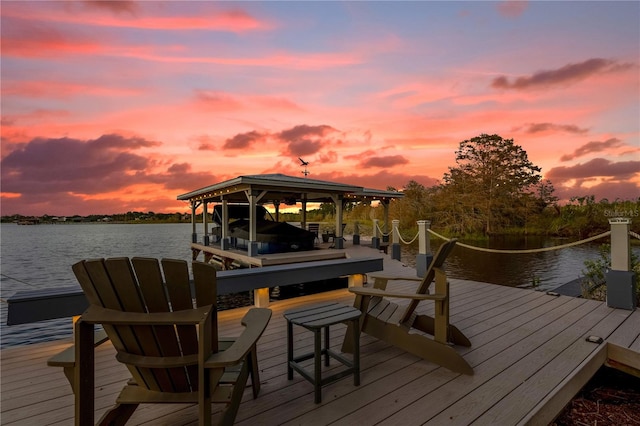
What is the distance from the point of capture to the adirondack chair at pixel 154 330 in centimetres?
140

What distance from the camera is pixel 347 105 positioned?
10320 mm

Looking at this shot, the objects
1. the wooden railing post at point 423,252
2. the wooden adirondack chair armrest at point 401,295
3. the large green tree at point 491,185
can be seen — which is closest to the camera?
the wooden adirondack chair armrest at point 401,295

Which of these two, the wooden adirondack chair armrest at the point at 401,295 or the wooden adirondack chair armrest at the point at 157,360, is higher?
the wooden adirondack chair armrest at the point at 401,295

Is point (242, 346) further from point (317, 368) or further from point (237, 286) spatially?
point (237, 286)

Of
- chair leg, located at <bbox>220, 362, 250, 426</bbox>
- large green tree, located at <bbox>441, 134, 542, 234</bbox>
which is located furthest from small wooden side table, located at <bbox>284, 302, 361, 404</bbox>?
large green tree, located at <bbox>441, 134, 542, 234</bbox>

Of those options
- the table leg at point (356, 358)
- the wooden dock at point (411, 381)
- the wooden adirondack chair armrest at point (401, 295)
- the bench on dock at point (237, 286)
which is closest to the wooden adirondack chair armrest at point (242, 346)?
the wooden dock at point (411, 381)

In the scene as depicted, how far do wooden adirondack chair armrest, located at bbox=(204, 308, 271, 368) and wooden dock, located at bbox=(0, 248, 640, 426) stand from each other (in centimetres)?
66

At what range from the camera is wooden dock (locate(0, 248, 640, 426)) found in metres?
1.90

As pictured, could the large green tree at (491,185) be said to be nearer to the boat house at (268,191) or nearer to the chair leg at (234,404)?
the boat house at (268,191)

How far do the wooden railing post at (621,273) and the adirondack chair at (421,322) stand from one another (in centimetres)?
280

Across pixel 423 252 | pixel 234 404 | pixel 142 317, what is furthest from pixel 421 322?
pixel 423 252

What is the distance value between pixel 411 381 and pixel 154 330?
1905 mm

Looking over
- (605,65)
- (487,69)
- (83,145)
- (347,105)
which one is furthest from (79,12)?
(605,65)

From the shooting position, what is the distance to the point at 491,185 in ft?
87.2
